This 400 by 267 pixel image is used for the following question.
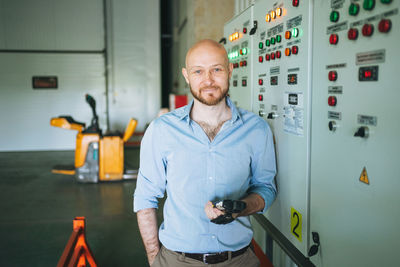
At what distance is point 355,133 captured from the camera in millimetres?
1718

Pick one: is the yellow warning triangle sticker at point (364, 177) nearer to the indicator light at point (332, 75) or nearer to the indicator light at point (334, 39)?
the indicator light at point (332, 75)

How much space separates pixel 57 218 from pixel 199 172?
13.4ft

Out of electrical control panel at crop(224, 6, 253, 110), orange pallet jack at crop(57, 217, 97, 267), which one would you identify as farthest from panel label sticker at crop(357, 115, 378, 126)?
orange pallet jack at crop(57, 217, 97, 267)

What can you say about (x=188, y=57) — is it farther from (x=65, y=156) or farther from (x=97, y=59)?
(x=97, y=59)

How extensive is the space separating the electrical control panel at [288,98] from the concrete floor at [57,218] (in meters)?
2.27

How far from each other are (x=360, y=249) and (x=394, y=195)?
0.42 meters

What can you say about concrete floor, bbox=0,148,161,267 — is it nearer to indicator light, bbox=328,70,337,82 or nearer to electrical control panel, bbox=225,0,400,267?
electrical control panel, bbox=225,0,400,267

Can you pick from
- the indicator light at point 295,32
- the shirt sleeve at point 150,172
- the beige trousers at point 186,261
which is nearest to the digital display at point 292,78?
the indicator light at point 295,32

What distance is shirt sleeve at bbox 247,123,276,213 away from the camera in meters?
2.21

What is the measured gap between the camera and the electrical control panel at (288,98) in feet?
7.48

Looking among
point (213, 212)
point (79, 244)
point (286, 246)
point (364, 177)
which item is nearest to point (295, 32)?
point (364, 177)

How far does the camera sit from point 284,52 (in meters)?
2.51

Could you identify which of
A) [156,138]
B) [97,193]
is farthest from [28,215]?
[156,138]

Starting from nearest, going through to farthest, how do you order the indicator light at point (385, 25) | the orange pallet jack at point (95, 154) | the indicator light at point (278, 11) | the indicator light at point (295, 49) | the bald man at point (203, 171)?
the indicator light at point (385, 25) → the bald man at point (203, 171) → the indicator light at point (295, 49) → the indicator light at point (278, 11) → the orange pallet jack at point (95, 154)
